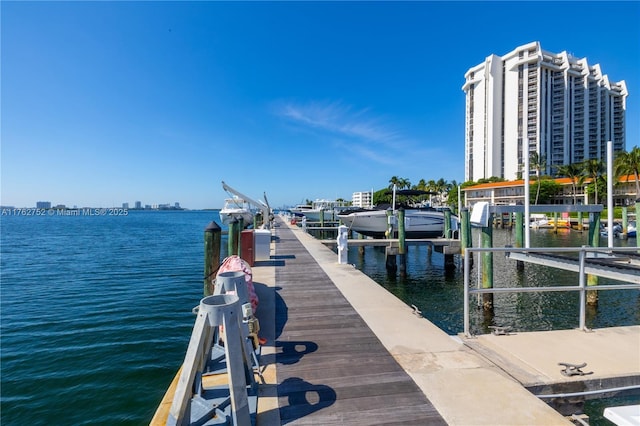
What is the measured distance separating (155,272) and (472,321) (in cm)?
1469

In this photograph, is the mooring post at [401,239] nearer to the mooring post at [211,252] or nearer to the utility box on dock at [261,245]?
the utility box on dock at [261,245]

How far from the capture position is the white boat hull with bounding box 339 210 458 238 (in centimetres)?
2134

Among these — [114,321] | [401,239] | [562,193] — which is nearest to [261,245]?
[114,321]

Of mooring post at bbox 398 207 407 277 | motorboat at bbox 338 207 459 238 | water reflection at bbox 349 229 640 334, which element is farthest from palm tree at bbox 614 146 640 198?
mooring post at bbox 398 207 407 277

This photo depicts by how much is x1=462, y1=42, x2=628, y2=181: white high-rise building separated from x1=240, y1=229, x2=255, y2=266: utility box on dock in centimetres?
9578

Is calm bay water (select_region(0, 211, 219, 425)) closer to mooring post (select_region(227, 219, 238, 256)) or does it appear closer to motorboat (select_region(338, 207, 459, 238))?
mooring post (select_region(227, 219, 238, 256))

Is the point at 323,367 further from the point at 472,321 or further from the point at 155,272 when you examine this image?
the point at 155,272

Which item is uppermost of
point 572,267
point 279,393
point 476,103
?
point 476,103

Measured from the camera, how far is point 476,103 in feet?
329

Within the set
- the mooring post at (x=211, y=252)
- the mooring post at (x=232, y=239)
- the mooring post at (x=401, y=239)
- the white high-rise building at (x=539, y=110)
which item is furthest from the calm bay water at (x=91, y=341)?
the white high-rise building at (x=539, y=110)

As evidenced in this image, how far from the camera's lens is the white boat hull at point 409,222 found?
21.3m

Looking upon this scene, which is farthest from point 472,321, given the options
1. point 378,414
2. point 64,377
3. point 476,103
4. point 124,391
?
point 476,103

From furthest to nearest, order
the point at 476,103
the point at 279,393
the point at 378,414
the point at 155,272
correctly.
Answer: the point at 476,103 < the point at 155,272 < the point at 279,393 < the point at 378,414

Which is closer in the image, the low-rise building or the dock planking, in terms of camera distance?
the dock planking
